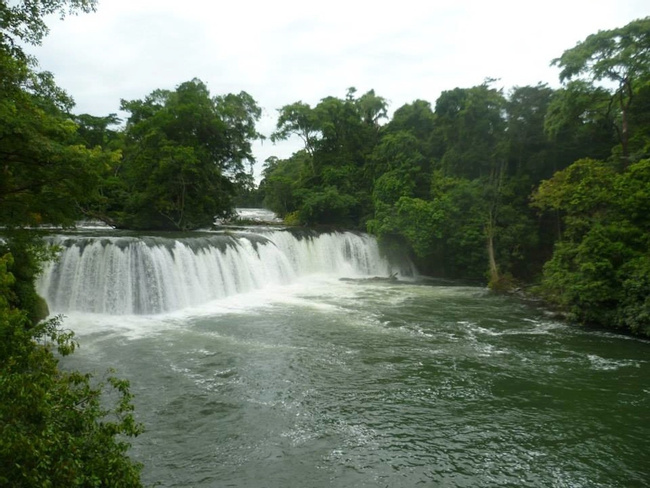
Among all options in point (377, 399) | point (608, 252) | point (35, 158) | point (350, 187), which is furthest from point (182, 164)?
point (608, 252)

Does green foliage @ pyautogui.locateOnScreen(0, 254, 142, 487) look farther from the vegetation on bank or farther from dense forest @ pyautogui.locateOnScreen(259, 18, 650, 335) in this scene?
dense forest @ pyautogui.locateOnScreen(259, 18, 650, 335)

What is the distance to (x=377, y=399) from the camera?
792 cm

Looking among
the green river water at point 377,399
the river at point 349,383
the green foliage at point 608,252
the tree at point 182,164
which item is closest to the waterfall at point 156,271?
the river at point 349,383

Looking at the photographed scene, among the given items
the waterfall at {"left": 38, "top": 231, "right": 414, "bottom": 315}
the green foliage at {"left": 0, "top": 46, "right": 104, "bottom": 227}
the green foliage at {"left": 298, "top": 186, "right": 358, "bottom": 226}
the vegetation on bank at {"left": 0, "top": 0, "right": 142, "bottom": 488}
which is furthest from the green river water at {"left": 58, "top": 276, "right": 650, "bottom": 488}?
the green foliage at {"left": 298, "top": 186, "right": 358, "bottom": 226}

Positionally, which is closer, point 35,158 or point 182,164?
point 35,158

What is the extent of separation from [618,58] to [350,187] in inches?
698

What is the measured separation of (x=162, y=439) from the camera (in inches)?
254

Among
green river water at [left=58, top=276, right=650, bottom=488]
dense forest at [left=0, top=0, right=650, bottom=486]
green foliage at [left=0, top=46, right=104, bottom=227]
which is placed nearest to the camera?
dense forest at [left=0, top=0, right=650, bottom=486]

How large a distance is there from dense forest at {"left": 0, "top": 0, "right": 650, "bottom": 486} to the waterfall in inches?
73.7

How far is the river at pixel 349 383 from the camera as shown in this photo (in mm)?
5945

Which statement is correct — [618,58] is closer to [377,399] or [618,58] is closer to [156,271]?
[377,399]

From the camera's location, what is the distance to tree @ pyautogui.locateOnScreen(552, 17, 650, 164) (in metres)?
14.3

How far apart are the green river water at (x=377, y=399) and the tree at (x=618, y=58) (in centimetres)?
923

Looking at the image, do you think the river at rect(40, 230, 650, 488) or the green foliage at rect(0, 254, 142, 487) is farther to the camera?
the river at rect(40, 230, 650, 488)
